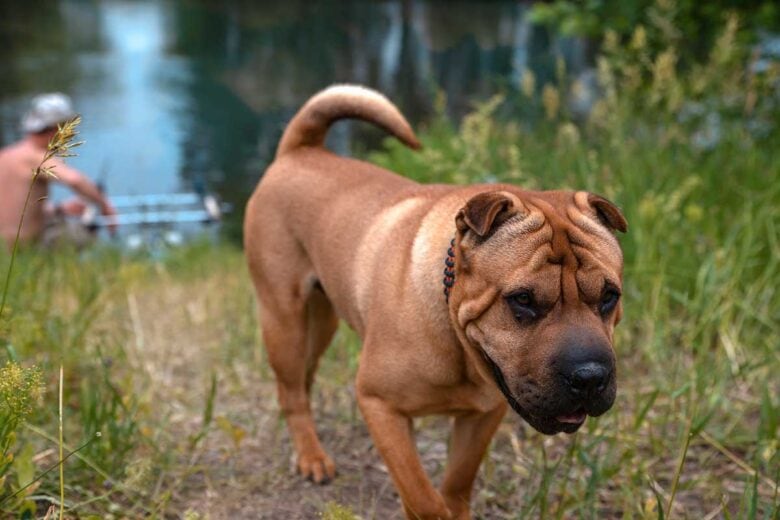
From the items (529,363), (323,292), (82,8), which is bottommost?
(82,8)

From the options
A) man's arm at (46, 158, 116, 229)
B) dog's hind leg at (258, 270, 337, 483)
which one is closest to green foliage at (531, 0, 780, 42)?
dog's hind leg at (258, 270, 337, 483)

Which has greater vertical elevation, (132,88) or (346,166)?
(346,166)

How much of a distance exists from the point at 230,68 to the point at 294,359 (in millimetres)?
17971

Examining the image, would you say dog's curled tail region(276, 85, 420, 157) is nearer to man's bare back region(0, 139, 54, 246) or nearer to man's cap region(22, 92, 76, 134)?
man's cap region(22, 92, 76, 134)

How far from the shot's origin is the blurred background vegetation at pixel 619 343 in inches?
126

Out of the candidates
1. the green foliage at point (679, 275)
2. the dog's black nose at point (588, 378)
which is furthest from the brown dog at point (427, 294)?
the green foliage at point (679, 275)

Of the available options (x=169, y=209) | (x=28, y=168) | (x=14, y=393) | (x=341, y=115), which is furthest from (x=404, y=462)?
(x=169, y=209)

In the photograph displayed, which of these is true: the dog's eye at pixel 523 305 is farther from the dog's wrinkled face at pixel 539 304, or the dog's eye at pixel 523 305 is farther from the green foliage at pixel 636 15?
the green foliage at pixel 636 15

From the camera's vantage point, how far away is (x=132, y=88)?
19672 millimetres

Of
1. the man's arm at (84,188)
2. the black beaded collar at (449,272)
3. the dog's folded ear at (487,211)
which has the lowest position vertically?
the man's arm at (84,188)

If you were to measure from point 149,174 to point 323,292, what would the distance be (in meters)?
12.4

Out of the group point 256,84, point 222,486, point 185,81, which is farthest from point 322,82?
point 222,486

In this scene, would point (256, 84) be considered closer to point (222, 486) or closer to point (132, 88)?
point (132, 88)

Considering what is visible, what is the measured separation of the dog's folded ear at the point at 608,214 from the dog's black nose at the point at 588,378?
55cm
